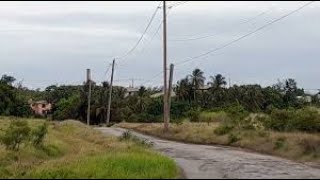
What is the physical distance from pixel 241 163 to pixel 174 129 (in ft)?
86.9

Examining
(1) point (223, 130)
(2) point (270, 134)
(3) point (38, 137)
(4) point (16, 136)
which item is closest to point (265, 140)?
(2) point (270, 134)

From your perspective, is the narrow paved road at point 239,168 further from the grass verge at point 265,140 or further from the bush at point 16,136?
the bush at point 16,136

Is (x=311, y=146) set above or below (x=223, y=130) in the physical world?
below

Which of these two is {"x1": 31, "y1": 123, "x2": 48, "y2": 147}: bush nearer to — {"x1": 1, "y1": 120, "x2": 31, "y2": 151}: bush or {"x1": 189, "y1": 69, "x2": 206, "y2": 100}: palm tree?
{"x1": 1, "y1": 120, "x2": 31, "y2": 151}: bush

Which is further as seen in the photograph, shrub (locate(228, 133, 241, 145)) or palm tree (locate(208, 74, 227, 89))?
palm tree (locate(208, 74, 227, 89))

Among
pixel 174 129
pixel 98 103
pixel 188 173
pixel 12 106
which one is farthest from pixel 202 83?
pixel 188 173

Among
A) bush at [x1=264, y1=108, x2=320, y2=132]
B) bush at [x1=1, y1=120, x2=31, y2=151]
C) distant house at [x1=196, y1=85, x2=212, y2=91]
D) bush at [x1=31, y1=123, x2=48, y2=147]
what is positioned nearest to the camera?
bush at [x1=1, y1=120, x2=31, y2=151]

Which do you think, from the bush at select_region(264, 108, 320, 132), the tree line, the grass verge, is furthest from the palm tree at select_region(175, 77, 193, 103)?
the bush at select_region(264, 108, 320, 132)

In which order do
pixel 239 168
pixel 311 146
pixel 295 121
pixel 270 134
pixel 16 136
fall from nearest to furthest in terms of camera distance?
pixel 239 168, pixel 311 146, pixel 16 136, pixel 270 134, pixel 295 121

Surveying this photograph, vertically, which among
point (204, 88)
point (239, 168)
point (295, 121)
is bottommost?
point (239, 168)

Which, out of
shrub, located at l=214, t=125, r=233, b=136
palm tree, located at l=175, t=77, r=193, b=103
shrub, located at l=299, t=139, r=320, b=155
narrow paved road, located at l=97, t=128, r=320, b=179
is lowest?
narrow paved road, located at l=97, t=128, r=320, b=179

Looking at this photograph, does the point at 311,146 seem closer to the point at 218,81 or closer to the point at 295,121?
the point at 295,121

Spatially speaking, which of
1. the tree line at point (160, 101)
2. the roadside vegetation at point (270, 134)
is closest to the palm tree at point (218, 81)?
the tree line at point (160, 101)

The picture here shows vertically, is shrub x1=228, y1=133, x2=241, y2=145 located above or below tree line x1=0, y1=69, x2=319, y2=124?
below
